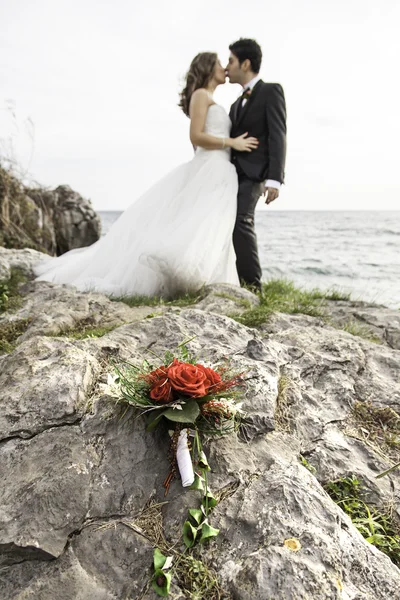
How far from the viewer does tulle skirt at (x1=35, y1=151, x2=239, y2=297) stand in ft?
17.6

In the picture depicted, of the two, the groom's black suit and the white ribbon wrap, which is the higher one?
the groom's black suit

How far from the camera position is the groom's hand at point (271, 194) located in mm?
5941

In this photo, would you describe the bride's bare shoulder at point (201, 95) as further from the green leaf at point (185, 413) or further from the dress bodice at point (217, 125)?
the green leaf at point (185, 413)

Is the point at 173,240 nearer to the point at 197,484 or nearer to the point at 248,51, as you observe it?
the point at 248,51

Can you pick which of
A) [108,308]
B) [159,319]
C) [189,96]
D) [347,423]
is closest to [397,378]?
[347,423]

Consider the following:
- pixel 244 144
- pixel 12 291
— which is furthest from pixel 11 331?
pixel 244 144

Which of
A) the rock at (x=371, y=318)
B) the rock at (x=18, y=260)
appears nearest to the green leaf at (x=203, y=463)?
the rock at (x=371, y=318)

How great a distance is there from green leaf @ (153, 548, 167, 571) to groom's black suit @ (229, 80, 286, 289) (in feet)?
16.1

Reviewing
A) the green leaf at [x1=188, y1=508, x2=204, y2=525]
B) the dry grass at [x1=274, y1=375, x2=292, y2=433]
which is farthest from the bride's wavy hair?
the green leaf at [x1=188, y1=508, x2=204, y2=525]

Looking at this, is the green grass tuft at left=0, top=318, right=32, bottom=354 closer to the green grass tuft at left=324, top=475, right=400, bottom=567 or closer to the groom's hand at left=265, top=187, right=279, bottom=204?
the green grass tuft at left=324, top=475, right=400, bottom=567

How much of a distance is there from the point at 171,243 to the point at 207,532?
412 centimetres

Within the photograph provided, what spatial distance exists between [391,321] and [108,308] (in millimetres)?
3281

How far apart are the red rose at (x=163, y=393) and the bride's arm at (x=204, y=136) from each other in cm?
478

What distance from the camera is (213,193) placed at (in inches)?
233
